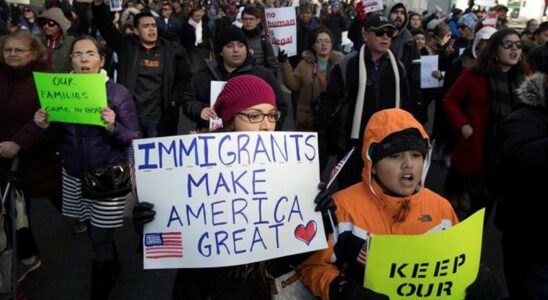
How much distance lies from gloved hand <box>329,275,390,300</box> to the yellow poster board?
27 millimetres

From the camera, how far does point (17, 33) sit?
130 inches

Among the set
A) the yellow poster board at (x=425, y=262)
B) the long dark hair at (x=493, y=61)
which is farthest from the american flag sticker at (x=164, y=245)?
the long dark hair at (x=493, y=61)

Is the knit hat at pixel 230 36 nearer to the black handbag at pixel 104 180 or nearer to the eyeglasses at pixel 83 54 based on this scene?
the eyeglasses at pixel 83 54

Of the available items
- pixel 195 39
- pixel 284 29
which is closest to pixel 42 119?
pixel 284 29

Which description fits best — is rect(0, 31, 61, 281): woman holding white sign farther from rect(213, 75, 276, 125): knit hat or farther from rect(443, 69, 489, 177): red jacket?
rect(443, 69, 489, 177): red jacket

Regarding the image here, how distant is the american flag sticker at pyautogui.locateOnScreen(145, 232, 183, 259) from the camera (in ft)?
6.06

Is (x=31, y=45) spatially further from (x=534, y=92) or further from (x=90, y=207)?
(x=534, y=92)

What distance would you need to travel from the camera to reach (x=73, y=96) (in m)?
2.87

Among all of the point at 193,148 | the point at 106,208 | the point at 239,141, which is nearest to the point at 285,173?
the point at 239,141

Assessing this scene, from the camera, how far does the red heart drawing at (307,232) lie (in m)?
1.87

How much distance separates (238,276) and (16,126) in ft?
7.30

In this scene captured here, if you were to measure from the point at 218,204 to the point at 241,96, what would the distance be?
59 centimetres

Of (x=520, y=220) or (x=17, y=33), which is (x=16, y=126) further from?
(x=520, y=220)

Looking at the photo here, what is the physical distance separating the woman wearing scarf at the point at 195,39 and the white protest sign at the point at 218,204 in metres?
8.09
